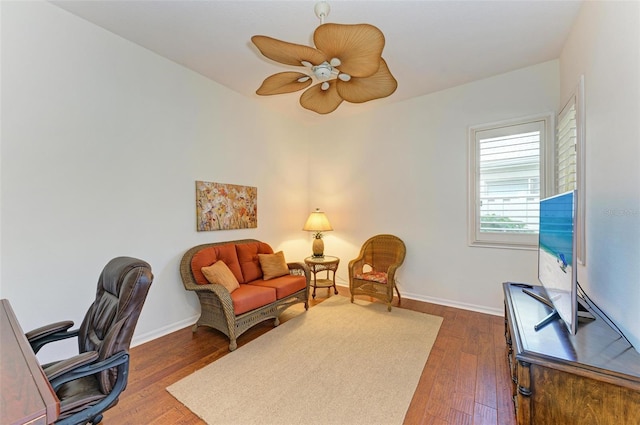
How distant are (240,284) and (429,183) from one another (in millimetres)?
2849

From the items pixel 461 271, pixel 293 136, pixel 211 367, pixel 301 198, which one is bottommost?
pixel 211 367

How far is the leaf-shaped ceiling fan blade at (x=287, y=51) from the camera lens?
164 centimetres

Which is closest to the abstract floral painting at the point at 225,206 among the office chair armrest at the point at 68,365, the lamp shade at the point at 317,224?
the lamp shade at the point at 317,224

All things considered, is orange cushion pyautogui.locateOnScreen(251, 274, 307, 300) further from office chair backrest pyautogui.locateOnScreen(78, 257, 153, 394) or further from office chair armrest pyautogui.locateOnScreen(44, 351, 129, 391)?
office chair armrest pyautogui.locateOnScreen(44, 351, 129, 391)

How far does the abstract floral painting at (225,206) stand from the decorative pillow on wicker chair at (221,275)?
0.60 metres

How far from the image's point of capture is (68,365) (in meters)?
1.15

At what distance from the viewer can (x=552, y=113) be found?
298cm

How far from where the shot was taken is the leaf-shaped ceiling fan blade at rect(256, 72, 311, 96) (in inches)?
80.0

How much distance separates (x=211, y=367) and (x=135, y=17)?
303 centimetres

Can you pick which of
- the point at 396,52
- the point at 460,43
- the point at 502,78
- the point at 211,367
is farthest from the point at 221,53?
the point at 502,78

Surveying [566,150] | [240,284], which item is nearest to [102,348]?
[240,284]

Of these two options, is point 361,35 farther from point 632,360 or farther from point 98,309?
point 98,309

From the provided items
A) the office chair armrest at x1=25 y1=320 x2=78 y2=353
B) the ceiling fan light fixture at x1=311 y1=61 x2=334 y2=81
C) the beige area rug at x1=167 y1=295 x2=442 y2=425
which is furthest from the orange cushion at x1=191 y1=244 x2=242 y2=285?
the ceiling fan light fixture at x1=311 y1=61 x2=334 y2=81

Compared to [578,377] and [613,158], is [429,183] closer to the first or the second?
[613,158]
